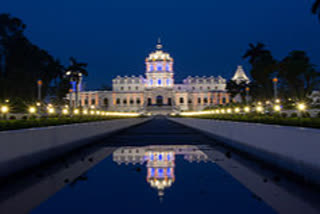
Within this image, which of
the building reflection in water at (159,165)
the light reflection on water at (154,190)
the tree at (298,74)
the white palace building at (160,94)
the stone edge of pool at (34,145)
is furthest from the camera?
the white palace building at (160,94)

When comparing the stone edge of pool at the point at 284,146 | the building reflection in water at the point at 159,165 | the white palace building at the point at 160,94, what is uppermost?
the white palace building at the point at 160,94

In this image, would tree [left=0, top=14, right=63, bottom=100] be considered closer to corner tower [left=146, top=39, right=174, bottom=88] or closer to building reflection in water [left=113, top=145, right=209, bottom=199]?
building reflection in water [left=113, top=145, right=209, bottom=199]

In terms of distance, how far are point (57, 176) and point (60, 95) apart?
10320 cm

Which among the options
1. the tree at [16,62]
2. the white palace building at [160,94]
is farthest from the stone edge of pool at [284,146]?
the white palace building at [160,94]

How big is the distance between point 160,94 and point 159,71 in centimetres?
1459

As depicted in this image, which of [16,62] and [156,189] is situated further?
[16,62]

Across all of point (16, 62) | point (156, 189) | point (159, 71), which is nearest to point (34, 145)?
point (156, 189)

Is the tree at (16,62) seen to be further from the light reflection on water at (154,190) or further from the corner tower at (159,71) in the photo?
the corner tower at (159,71)

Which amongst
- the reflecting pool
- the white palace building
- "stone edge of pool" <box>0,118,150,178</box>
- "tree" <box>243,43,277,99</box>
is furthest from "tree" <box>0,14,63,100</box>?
the white palace building

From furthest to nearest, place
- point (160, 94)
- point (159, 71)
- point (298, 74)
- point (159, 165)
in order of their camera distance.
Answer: point (159, 71) → point (160, 94) → point (298, 74) → point (159, 165)

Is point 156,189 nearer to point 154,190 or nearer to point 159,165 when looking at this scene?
point 154,190

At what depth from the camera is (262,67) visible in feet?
286

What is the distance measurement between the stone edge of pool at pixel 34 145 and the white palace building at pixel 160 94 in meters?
145

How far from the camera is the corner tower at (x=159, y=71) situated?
18088 cm
